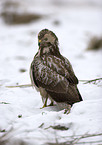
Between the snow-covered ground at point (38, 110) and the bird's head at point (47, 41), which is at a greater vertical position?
the bird's head at point (47, 41)

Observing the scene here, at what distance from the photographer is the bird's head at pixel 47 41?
278 cm

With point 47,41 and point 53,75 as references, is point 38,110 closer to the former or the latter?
point 53,75

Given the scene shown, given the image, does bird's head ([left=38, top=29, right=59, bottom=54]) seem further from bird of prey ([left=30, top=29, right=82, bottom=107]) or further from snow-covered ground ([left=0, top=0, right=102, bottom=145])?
snow-covered ground ([left=0, top=0, right=102, bottom=145])

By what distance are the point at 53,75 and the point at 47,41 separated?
485 millimetres

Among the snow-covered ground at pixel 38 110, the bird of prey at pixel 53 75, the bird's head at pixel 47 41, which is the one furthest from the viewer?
the bird's head at pixel 47 41

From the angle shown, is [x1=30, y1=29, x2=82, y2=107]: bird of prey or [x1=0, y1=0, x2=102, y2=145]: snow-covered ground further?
[x1=30, y1=29, x2=82, y2=107]: bird of prey

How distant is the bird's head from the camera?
278 centimetres

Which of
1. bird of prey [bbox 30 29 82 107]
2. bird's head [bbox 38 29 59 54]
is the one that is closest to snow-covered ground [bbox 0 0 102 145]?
bird of prey [bbox 30 29 82 107]

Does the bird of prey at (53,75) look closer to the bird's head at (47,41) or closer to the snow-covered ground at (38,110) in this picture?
the bird's head at (47,41)

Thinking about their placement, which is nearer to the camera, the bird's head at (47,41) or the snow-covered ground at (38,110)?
the snow-covered ground at (38,110)

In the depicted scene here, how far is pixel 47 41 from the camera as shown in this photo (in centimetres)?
281

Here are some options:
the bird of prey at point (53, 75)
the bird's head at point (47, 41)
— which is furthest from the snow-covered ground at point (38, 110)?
the bird's head at point (47, 41)

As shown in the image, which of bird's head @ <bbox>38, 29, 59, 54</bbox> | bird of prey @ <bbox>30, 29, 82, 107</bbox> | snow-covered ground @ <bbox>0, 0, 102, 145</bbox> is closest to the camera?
snow-covered ground @ <bbox>0, 0, 102, 145</bbox>

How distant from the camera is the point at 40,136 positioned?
175 cm
